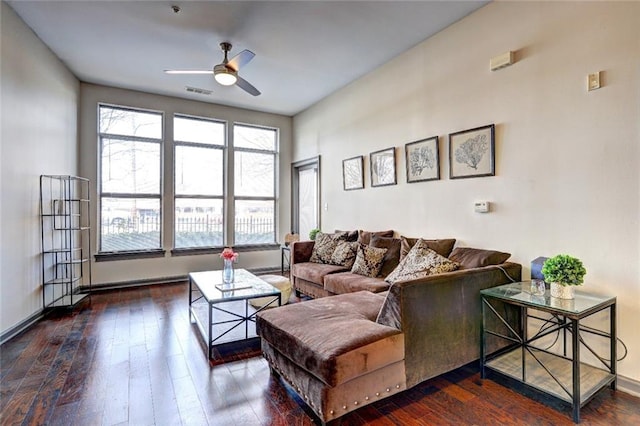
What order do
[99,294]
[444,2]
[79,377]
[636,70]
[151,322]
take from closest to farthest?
[636,70], [79,377], [444,2], [151,322], [99,294]

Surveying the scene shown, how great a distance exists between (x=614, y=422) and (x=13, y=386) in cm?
378

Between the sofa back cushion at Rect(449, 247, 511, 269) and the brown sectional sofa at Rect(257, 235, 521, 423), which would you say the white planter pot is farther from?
the sofa back cushion at Rect(449, 247, 511, 269)

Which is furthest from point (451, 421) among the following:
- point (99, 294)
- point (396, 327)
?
point (99, 294)

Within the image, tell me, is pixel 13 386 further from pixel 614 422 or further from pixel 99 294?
pixel 614 422

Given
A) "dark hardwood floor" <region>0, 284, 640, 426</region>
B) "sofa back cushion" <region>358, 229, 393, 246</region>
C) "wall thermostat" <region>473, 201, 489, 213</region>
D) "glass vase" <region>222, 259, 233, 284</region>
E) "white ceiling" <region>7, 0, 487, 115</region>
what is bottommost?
"dark hardwood floor" <region>0, 284, 640, 426</region>

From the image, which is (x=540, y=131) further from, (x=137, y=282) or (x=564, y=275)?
(x=137, y=282)

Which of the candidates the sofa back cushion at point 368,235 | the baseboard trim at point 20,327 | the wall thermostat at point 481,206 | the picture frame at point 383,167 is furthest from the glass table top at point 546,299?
the baseboard trim at point 20,327

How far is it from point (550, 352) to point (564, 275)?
546mm

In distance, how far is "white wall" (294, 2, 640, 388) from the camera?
219 cm

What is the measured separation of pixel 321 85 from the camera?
16.5ft

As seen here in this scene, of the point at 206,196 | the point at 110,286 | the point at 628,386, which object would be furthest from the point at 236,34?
the point at 628,386

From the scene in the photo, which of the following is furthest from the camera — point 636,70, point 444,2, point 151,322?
point 151,322

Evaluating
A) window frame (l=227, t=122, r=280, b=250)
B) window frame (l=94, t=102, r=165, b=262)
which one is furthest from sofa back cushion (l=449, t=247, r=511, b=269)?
window frame (l=94, t=102, r=165, b=262)

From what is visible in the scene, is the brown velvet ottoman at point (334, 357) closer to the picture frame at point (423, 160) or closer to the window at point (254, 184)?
the picture frame at point (423, 160)
